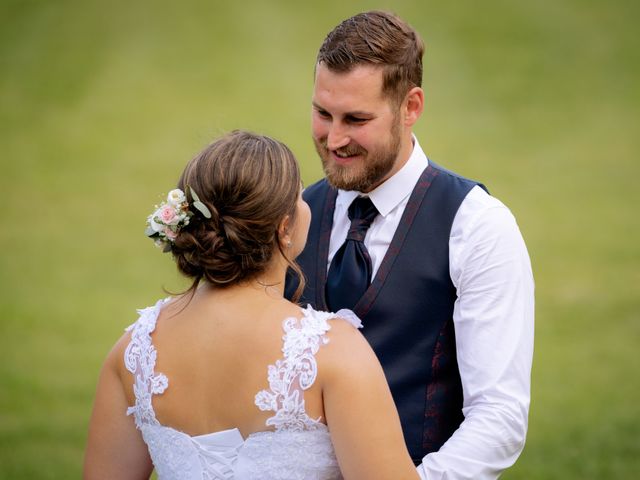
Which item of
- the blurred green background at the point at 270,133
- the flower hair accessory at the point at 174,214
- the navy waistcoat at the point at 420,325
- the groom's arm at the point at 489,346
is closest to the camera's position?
the flower hair accessory at the point at 174,214

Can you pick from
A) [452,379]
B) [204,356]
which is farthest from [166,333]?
[452,379]

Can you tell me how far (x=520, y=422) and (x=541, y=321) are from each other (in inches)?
250

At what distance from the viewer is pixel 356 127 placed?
2.83 meters

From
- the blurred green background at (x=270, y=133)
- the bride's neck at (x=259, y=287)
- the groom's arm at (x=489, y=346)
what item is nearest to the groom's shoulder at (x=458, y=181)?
the groom's arm at (x=489, y=346)

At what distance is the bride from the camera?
7.21 feet

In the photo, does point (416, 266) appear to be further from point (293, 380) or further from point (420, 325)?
point (293, 380)

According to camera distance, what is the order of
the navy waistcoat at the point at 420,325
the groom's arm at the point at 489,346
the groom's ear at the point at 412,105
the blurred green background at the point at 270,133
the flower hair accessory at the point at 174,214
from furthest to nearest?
the blurred green background at the point at 270,133, the groom's ear at the point at 412,105, the navy waistcoat at the point at 420,325, the groom's arm at the point at 489,346, the flower hair accessory at the point at 174,214

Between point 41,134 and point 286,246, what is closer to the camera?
point 286,246

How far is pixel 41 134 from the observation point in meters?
13.2

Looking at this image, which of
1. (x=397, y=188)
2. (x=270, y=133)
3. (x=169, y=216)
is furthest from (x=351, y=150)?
(x=270, y=133)

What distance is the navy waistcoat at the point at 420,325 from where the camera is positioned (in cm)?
269

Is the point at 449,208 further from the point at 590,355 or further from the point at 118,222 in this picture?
the point at 118,222

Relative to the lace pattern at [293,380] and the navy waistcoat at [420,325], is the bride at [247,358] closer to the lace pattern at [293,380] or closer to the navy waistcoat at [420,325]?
the lace pattern at [293,380]

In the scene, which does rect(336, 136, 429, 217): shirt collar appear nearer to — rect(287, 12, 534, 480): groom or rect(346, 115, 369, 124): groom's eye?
rect(287, 12, 534, 480): groom
